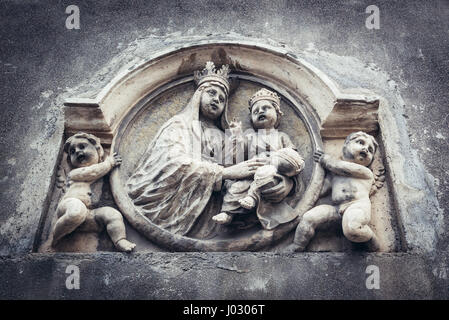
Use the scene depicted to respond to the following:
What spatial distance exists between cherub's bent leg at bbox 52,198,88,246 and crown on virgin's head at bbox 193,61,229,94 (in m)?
1.94

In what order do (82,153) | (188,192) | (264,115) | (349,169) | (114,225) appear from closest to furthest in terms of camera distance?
(114,225), (349,169), (188,192), (82,153), (264,115)

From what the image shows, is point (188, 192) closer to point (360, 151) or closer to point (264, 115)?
point (264, 115)

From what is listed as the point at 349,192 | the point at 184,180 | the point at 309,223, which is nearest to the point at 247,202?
the point at 309,223

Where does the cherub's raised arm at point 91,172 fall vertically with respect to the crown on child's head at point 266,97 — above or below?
below

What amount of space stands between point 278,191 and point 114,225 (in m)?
1.45

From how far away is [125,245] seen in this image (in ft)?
16.2

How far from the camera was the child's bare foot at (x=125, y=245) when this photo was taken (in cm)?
490

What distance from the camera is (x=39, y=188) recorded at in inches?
209

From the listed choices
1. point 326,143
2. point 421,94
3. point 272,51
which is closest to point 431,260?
point 326,143

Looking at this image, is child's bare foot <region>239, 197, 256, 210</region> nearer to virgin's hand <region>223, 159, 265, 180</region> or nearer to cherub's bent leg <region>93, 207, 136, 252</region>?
virgin's hand <region>223, 159, 265, 180</region>

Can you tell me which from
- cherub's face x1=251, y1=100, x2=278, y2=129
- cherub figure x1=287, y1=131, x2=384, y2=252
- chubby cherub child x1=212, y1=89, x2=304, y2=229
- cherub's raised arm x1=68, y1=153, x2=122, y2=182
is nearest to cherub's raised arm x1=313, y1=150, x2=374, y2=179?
cherub figure x1=287, y1=131, x2=384, y2=252

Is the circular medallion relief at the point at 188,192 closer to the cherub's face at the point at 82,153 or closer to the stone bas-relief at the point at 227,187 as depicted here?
the stone bas-relief at the point at 227,187

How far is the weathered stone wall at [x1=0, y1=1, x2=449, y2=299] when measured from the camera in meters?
4.65

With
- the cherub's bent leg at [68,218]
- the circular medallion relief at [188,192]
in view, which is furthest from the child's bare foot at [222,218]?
the cherub's bent leg at [68,218]
